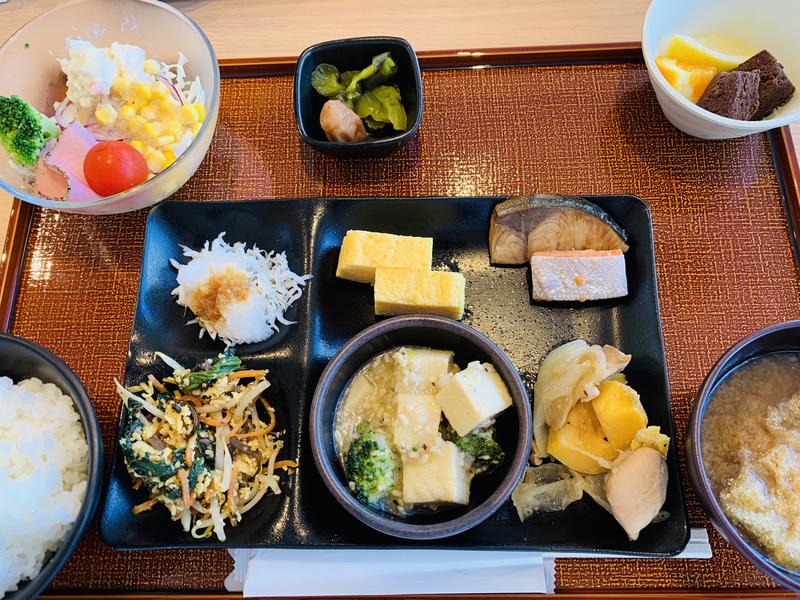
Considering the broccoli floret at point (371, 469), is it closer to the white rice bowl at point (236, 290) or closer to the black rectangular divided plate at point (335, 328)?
the black rectangular divided plate at point (335, 328)

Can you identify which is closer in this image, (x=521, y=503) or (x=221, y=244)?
(x=521, y=503)

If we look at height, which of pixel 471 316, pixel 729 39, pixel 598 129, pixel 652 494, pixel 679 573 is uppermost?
pixel 729 39

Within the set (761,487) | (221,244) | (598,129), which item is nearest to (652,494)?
(761,487)

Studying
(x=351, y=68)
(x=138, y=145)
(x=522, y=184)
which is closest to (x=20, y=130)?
(x=138, y=145)

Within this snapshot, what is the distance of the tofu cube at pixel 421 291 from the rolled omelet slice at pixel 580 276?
298 mm

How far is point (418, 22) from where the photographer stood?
2.58 m

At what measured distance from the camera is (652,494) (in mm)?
1738

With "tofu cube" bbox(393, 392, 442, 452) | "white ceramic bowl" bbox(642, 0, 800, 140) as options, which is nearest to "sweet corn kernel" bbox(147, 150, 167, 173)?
"tofu cube" bbox(393, 392, 442, 452)

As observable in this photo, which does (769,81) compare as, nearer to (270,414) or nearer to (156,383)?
(270,414)

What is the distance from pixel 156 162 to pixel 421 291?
1075mm

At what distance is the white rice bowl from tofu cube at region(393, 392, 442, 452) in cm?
55

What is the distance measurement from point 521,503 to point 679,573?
1.81 feet

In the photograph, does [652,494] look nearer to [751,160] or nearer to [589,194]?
[589,194]

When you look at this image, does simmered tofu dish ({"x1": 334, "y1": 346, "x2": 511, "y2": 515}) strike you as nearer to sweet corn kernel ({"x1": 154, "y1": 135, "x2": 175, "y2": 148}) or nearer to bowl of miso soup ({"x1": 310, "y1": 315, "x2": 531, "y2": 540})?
bowl of miso soup ({"x1": 310, "y1": 315, "x2": 531, "y2": 540})
